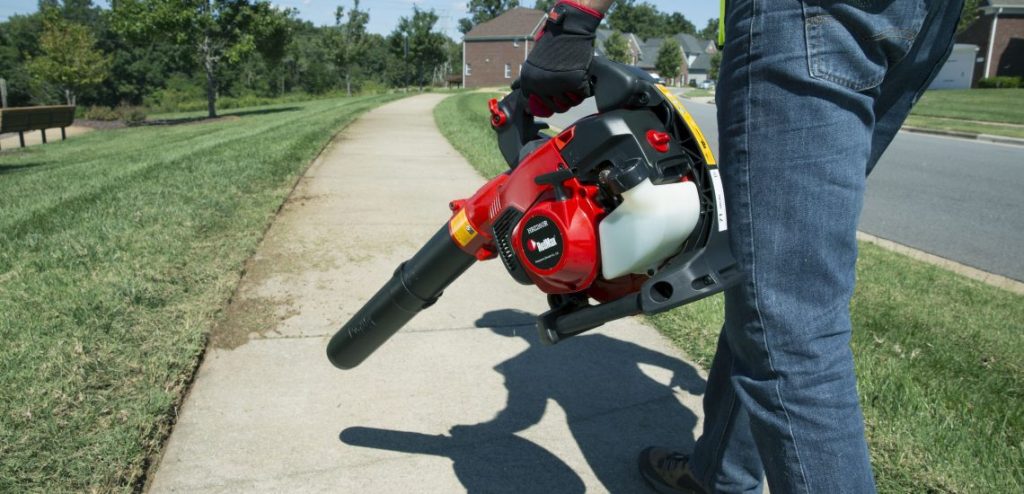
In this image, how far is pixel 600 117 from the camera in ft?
4.77

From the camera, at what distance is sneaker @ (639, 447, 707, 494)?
2.08m

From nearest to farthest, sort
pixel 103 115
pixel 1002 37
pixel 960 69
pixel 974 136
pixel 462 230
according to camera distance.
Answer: pixel 462 230
pixel 974 136
pixel 103 115
pixel 1002 37
pixel 960 69

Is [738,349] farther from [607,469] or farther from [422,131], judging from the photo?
[422,131]

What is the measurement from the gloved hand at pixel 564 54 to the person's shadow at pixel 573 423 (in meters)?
1.23

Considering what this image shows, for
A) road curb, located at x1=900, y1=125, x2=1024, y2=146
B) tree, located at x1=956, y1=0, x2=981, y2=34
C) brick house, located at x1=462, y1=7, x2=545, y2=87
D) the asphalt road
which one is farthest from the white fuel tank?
brick house, located at x1=462, y1=7, x2=545, y2=87

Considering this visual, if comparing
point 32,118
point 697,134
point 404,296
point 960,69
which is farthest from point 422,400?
point 960,69

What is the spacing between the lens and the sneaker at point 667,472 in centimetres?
208

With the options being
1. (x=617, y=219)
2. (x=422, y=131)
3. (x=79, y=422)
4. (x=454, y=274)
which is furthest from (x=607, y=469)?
(x=422, y=131)

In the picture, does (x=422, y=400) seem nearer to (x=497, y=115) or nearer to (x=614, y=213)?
(x=497, y=115)

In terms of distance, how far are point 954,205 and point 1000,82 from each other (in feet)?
125

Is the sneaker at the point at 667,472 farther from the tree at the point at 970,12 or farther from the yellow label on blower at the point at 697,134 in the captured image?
the tree at the point at 970,12

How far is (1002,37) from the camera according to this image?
43250 millimetres

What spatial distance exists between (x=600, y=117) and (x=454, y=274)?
0.68 metres

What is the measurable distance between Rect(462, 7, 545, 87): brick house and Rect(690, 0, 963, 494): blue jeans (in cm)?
6820
